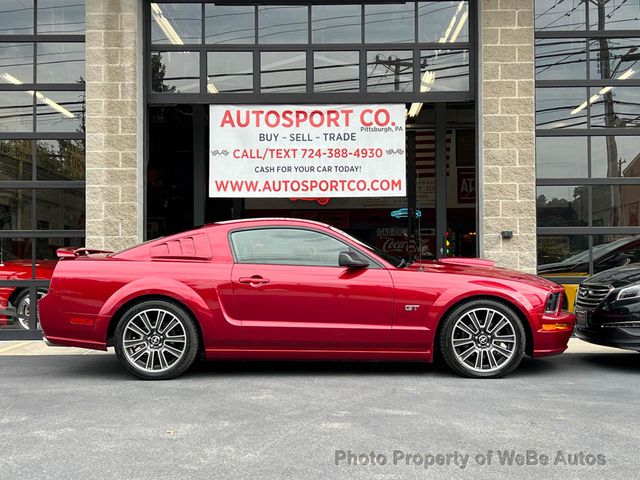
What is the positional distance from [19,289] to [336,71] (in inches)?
218

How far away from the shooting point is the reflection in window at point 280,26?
30.2 ft

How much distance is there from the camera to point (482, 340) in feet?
18.4

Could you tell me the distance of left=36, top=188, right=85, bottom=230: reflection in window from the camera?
8914mm

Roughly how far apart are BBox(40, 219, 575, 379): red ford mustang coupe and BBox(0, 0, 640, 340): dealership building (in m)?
3.32

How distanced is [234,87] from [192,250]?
4053mm

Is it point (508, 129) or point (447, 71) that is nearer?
point (508, 129)

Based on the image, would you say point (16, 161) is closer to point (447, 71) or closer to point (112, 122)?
point (112, 122)

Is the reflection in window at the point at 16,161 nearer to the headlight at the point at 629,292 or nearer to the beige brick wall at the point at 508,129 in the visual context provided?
the beige brick wall at the point at 508,129

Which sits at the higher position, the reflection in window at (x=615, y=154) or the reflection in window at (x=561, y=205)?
the reflection in window at (x=615, y=154)

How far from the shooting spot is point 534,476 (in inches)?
129

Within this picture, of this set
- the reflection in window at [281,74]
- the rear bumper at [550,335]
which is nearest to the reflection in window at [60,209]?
the reflection in window at [281,74]

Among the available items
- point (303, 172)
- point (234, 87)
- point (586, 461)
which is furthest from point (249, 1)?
point (586, 461)

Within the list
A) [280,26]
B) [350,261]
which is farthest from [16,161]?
[350,261]

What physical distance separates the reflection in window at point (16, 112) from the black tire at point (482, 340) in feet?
22.0
